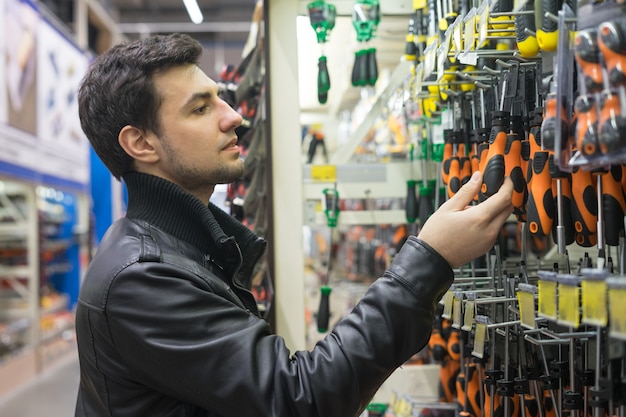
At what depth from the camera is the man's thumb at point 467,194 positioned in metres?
1.34

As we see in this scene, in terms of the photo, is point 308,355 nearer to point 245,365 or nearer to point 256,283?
point 245,365

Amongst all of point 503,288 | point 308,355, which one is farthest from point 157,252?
point 503,288

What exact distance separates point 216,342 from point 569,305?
635mm

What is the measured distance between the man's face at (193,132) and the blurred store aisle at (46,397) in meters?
5.10

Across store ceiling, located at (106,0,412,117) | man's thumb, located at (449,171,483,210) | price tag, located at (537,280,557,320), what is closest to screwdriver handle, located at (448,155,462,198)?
man's thumb, located at (449,171,483,210)

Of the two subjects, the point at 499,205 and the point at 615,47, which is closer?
the point at 615,47

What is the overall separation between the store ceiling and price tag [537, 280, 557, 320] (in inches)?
71.3

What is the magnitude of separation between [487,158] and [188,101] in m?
0.70

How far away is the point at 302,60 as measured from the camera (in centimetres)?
537

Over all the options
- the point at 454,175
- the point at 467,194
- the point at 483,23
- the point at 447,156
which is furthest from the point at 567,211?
the point at 447,156

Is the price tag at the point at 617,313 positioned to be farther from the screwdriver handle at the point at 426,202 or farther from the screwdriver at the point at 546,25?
the screwdriver handle at the point at 426,202

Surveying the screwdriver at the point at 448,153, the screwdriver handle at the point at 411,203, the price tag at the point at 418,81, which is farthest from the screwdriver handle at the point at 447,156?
the screwdriver handle at the point at 411,203

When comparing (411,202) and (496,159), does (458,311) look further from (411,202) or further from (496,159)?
(411,202)

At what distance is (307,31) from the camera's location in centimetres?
484
